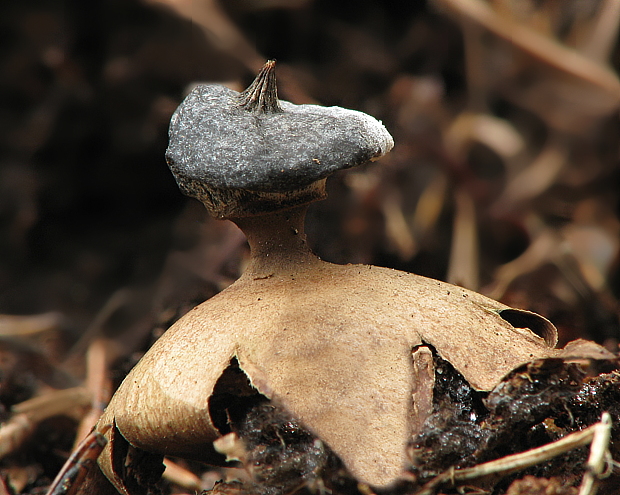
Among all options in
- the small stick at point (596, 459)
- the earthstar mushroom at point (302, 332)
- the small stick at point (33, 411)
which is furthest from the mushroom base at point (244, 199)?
the small stick at point (33, 411)

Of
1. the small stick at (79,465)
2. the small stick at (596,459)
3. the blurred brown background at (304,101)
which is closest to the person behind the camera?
the small stick at (596,459)

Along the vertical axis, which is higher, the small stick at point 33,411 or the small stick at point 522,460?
the small stick at point 522,460

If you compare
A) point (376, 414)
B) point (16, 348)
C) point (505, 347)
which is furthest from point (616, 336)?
point (16, 348)

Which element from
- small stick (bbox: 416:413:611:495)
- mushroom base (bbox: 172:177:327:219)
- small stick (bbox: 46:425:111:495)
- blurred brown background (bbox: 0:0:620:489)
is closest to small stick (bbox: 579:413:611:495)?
small stick (bbox: 416:413:611:495)

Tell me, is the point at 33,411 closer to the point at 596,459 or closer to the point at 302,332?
the point at 302,332

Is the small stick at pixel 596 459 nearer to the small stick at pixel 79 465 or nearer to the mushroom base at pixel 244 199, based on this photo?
the mushroom base at pixel 244 199

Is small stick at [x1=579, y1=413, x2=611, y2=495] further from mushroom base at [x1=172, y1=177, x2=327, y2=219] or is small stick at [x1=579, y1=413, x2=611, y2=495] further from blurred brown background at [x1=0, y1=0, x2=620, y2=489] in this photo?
blurred brown background at [x1=0, y1=0, x2=620, y2=489]
